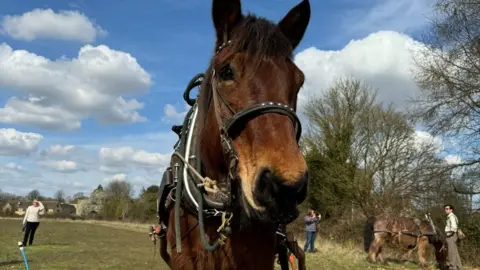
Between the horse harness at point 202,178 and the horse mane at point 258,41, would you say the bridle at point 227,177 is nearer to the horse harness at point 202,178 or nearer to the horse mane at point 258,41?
the horse harness at point 202,178

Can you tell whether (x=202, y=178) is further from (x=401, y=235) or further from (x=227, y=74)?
(x=401, y=235)

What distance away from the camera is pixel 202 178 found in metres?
3.34

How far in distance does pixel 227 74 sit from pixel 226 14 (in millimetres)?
459

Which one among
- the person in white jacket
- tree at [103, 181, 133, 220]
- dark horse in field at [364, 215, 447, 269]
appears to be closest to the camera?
the person in white jacket

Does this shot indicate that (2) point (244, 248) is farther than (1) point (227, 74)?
Yes

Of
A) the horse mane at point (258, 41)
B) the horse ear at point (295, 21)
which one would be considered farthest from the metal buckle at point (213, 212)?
the horse ear at point (295, 21)

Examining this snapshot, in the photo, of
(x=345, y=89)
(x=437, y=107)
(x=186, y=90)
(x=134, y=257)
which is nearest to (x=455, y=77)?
(x=437, y=107)

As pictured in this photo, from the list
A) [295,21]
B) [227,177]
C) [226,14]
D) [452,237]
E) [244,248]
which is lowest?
[244,248]

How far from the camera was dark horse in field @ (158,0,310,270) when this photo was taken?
234cm

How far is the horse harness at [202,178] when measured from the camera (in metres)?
2.58

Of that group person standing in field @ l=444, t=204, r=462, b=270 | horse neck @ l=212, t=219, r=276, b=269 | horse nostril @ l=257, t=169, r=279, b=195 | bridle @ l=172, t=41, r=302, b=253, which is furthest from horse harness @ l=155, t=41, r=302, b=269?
person standing in field @ l=444, t=204, r=462, b=270

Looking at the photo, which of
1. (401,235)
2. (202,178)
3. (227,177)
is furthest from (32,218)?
(227,177)

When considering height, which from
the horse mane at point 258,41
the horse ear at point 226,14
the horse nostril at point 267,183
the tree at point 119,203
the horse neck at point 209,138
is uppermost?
the tree at point 119,203

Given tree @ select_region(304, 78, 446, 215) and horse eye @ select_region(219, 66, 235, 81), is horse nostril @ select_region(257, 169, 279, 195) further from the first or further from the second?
tree @ select_region(304, 78, 446, 215)
